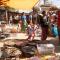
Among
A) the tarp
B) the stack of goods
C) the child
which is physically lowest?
the stack of goods

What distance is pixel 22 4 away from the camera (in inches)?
68.1

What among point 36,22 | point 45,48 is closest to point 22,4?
point 36,22

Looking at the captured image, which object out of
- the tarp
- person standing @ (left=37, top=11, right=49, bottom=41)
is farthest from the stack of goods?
the tarp

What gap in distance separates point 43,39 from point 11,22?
0.24m

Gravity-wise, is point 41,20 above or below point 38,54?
above

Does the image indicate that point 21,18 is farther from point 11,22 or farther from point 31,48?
point 31,48

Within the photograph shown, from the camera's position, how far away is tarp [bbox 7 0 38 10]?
173cm

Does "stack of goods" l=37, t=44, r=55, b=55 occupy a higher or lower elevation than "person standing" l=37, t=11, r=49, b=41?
lower

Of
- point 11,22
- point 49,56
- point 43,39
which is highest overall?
point 11,22

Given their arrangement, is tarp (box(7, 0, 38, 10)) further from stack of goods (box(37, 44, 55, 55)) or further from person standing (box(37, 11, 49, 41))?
stack of goods (box(37, 44, 55, 55))

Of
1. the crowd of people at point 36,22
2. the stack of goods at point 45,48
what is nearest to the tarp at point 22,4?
the crowd of people at point 36,22

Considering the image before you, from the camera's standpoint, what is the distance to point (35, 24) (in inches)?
68.7

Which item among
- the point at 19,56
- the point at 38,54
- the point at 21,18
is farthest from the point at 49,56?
the point at 21,18

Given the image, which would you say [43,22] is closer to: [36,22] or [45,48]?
[36,22]
